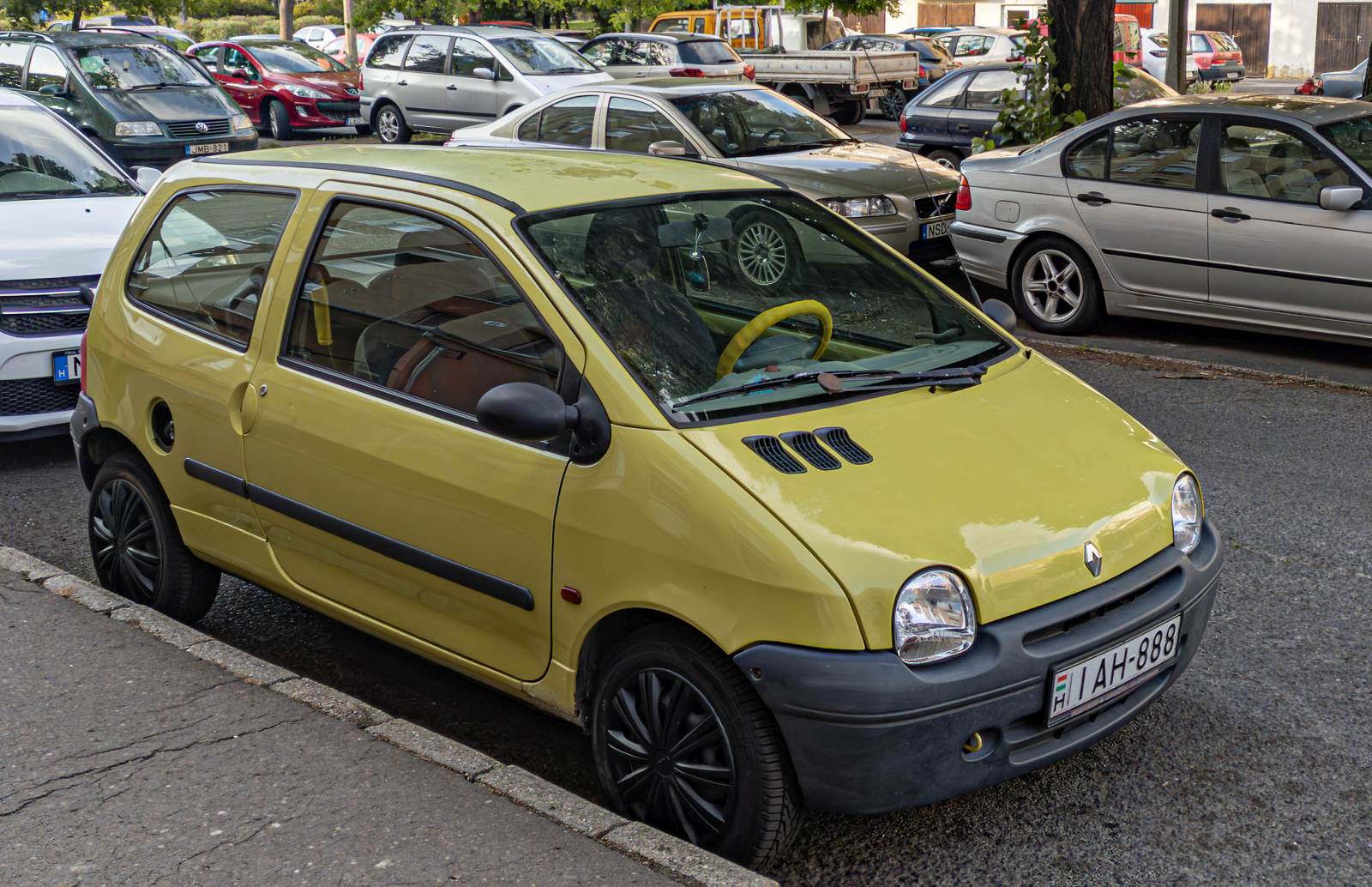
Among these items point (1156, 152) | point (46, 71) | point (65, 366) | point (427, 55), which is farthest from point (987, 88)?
point (65, 366)

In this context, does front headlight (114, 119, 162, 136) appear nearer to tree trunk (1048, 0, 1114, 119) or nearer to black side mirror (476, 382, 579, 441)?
tree trunk (1048, 0, 1114, 119)

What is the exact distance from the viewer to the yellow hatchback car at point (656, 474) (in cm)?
313

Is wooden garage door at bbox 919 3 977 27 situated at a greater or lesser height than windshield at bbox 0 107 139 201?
greater

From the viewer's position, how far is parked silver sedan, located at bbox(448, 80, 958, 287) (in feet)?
34.5

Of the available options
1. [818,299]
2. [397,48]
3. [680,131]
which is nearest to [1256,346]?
[680,131]

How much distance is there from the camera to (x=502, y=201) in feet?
12.7

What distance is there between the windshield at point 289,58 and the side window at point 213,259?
70.9ft

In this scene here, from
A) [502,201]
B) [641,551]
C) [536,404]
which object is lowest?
[641,551]

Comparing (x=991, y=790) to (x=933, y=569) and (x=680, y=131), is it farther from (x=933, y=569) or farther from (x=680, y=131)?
(x=680, y=131)

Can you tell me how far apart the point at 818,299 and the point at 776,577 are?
1390 mm

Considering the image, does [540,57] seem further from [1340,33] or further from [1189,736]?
[1340,33]

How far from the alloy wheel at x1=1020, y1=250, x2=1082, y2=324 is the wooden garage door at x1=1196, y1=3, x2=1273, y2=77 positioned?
40603 mm

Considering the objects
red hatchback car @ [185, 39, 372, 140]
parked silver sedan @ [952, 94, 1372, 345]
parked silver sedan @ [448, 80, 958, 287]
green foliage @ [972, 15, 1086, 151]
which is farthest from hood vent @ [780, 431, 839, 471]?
red hatchback car @ [185, 39, 372, 140]

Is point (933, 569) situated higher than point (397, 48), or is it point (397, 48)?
point (397, 48)
